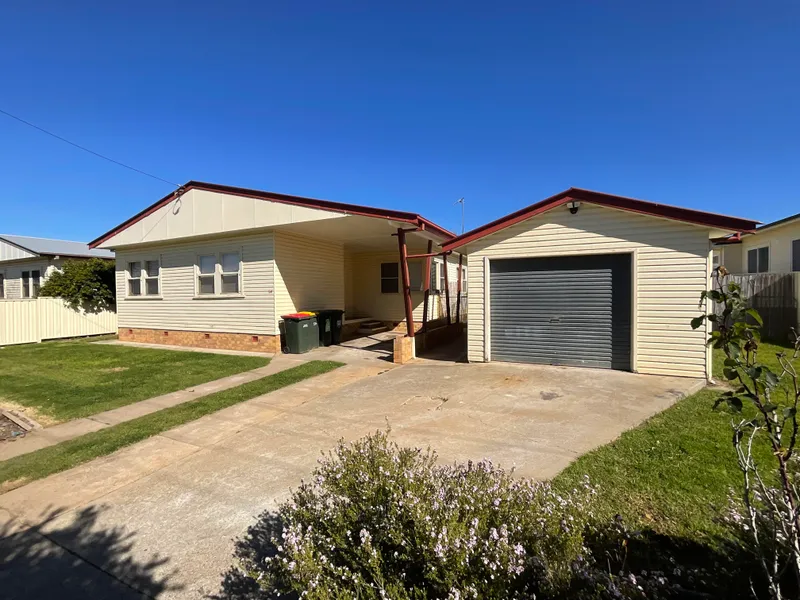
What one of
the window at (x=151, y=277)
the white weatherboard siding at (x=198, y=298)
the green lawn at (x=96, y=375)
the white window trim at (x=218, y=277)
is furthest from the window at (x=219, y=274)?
the window at (x=151, y=277)

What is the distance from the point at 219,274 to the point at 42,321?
393 inches

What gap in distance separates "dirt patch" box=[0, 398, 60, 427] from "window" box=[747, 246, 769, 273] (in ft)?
69.0

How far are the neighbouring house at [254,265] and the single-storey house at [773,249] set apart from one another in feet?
32.1

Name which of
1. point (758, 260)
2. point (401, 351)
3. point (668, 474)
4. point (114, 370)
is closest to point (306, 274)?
point (401, 351)

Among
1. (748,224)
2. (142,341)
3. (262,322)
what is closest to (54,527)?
(262,322)

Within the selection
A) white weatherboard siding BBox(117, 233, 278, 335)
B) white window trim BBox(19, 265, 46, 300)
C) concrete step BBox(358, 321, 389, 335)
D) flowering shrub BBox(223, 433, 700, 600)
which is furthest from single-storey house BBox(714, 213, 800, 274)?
white window trim BBox(19, 265, 46, 300)

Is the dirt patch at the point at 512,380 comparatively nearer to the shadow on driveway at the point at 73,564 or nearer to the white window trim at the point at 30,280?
the shadow on driveway at the point at 73,564

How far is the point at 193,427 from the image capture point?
18.5ft

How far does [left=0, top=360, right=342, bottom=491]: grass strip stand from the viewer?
447 centimetres

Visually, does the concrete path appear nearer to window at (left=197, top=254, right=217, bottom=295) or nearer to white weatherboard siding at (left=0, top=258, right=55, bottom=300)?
window at (left=197, top=254, right=217, bottom=295)

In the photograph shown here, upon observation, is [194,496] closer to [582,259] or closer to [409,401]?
[409,401]

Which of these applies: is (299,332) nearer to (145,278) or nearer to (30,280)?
(145,278)

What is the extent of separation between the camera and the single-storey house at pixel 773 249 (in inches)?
523

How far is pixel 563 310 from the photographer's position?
27.8 feet
